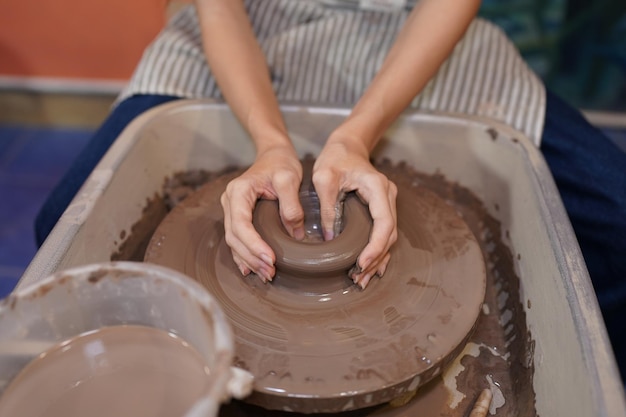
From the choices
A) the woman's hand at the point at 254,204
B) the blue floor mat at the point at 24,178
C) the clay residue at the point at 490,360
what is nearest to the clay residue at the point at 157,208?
the clay residue at the point at 490,360

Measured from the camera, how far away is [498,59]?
136 cm

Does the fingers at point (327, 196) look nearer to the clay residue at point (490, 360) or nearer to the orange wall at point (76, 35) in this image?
the clay residue at point (490, 360)

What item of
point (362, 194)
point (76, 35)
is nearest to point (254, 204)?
point (362, 194)

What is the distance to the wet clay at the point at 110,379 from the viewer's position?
25.8 inches

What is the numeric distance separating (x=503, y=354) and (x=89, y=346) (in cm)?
65

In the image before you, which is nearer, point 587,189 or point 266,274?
point 266,274

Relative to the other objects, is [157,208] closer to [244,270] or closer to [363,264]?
[244,270]

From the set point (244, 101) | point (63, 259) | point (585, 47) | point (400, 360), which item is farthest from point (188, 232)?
point (585, 47)

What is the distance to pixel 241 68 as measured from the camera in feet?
4.13

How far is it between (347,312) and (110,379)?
37cm

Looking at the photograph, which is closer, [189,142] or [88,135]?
[189,142]

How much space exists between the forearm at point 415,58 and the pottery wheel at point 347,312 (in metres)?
0.21

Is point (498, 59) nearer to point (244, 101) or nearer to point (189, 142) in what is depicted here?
point (244, 101)

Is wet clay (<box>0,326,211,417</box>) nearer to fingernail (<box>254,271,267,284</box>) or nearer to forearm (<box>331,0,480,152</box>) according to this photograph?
fingernail (<box>254,271,267,284</box>)
